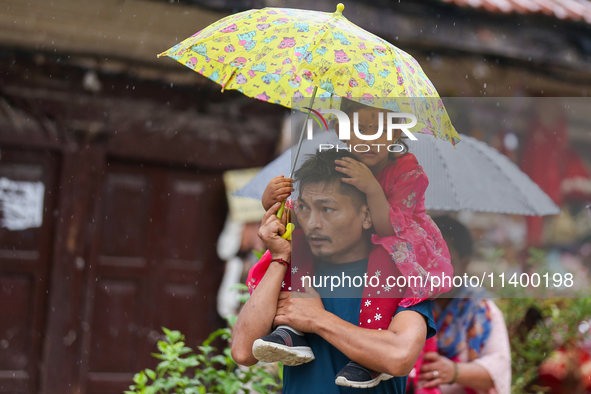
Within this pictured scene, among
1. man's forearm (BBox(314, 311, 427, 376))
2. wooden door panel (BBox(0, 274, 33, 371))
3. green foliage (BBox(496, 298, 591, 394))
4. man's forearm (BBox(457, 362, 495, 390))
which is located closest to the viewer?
man's forearm (BBox(314, 311, 427, 376))

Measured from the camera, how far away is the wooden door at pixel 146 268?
4770mm

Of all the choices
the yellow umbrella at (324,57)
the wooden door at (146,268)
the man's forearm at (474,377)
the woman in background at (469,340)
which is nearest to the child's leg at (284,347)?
the yellow umbrella at (324,57)

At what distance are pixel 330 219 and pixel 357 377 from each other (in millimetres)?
457

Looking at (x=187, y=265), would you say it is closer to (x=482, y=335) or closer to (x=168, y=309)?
(x=168, y=309)

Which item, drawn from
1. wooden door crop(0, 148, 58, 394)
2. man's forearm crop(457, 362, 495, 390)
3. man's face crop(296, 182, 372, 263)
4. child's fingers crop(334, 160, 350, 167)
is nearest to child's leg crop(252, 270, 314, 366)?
man's face crop(296, 182, 372, 263)

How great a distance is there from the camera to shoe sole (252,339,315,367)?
1571 millimetres

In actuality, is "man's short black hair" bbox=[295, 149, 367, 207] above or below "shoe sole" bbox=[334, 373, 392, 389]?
above

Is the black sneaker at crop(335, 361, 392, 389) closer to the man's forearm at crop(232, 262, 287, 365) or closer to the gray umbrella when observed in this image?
the man's forearm at crop(232, 262, 287, 365)

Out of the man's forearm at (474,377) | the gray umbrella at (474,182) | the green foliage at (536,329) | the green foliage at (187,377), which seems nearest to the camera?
the green foliage at (187,377)

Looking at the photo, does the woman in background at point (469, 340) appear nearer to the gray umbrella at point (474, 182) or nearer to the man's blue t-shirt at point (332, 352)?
the gray umbrella at point (474, 182)

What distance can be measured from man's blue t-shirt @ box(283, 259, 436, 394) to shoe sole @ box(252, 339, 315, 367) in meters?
0.05

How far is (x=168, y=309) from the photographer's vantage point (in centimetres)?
501

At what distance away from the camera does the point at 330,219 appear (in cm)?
164

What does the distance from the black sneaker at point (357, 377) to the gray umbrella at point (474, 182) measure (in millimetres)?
1343
